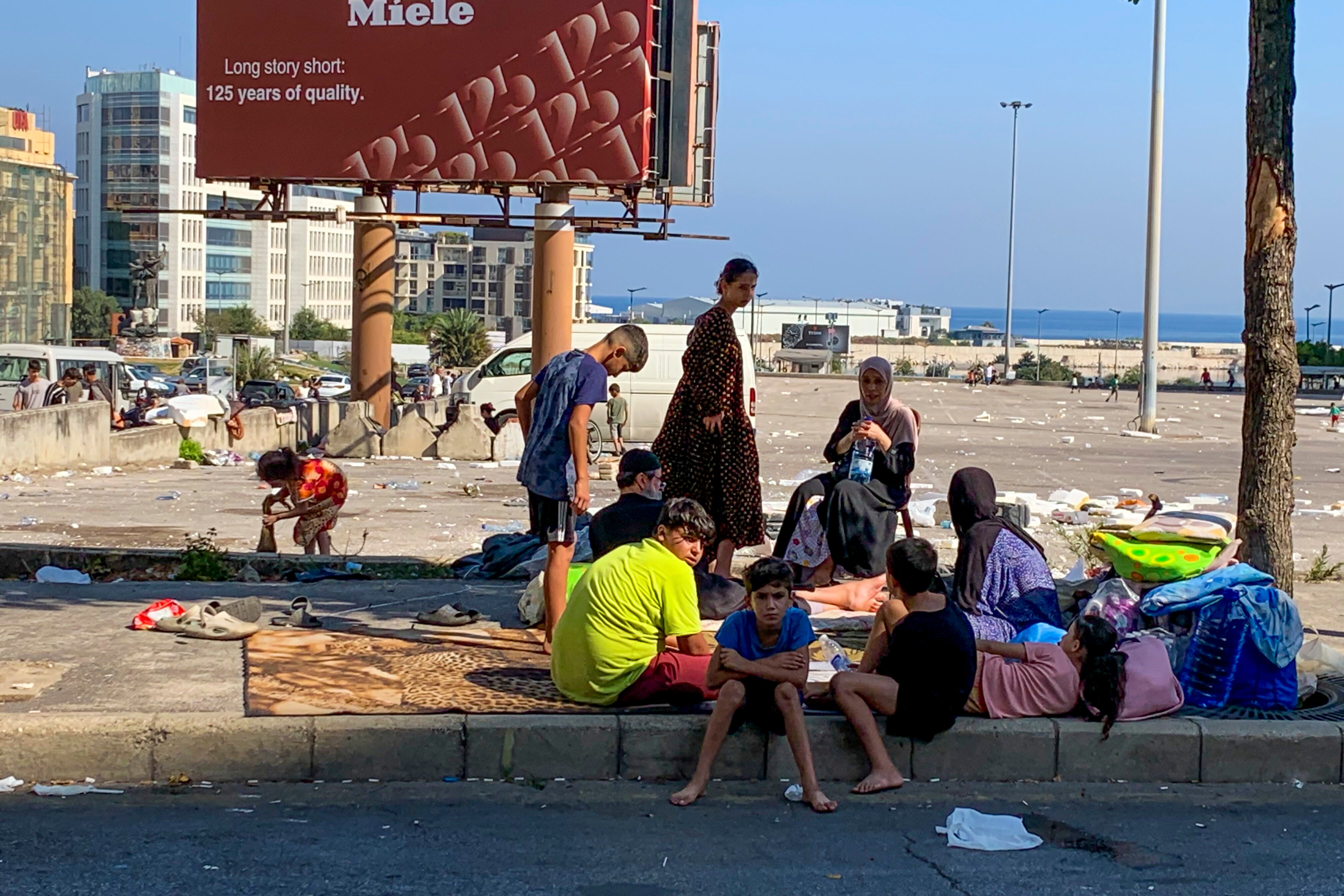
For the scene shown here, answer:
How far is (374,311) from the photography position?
25.8 meters

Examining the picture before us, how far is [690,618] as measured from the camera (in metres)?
6.45

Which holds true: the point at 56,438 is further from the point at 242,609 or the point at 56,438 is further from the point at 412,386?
the point at 412,386

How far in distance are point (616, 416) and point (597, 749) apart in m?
16.7

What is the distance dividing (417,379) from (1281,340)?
192ft

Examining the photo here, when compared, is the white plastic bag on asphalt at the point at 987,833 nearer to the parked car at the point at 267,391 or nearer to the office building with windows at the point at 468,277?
the parked car at the point at 267,391

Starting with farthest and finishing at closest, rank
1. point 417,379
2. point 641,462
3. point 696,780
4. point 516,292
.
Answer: point 516,292 < point 417,379 < point 641,462 < point 696,780

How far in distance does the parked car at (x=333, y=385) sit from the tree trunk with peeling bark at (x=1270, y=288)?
4293 centimetres

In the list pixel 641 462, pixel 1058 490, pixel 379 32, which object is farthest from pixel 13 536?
pixel 379 32

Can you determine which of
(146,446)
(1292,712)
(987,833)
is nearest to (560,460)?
(987,833)

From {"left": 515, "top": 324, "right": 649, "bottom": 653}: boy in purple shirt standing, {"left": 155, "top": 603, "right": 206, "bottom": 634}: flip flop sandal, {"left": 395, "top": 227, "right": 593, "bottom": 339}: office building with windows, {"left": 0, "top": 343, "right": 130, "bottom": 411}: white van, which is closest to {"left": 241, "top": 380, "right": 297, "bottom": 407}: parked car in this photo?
{"left": 0, "top": 343, "right": 130, "bottom": 411}: white van

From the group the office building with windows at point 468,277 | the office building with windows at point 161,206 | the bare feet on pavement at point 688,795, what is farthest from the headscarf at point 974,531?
the office building with windows at point 468,277

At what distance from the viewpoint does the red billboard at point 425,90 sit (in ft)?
77.4

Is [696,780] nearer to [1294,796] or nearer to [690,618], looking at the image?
[690,618]

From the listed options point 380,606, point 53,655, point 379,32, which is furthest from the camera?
point 379,32
